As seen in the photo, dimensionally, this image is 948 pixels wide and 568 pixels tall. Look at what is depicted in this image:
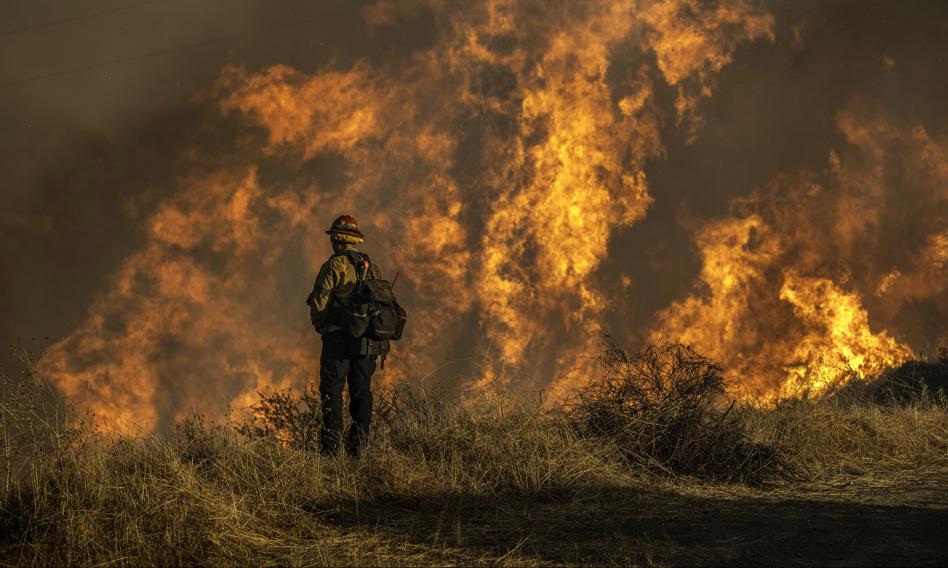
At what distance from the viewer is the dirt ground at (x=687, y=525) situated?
4.44m

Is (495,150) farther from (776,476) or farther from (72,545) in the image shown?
(72,545)

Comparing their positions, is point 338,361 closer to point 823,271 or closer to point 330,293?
point 330,293

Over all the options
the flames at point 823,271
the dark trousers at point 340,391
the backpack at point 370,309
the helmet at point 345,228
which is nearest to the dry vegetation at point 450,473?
the dark trousers at point 340,391

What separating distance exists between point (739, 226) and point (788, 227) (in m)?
1.09

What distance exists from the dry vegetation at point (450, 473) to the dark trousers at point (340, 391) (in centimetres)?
22

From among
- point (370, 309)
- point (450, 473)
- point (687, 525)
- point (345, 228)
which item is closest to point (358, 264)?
point (345, 228)

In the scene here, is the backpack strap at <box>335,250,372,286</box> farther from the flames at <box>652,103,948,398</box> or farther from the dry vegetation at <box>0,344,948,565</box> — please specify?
the flames at <box>652,103,948,398</box>

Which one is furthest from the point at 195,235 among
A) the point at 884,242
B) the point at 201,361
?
the point at 884,242

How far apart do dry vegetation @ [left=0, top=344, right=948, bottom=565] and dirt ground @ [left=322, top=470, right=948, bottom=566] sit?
0.09 ft

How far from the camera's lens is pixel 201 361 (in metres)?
22.1

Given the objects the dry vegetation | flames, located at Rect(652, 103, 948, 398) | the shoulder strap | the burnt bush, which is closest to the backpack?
the shoulder strap

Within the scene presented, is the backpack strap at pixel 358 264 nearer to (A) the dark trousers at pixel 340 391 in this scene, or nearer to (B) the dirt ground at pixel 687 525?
(A) the dark trousers at pixel 340 391

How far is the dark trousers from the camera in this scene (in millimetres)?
7094

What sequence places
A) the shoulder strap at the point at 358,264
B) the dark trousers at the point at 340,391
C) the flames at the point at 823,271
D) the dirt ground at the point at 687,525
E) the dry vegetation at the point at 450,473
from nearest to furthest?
the dirt ground at the point at 687,525 → the dry vegetation at the point at 450,473 → the dark trousers at the point at 340,391 → the shoulder strap at the point at 358,264 → the flames at the point at 823,271
